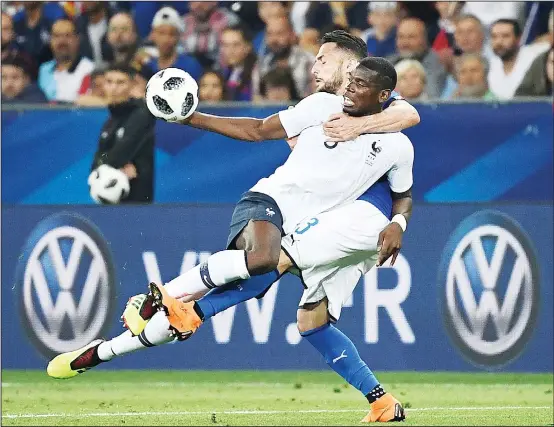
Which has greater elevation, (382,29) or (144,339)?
(382,29)

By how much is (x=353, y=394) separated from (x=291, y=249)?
8.77 ft

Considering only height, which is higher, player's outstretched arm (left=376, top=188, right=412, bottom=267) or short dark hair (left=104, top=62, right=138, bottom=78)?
short dark hair (left=104, top=62, right=138, bottom=78)

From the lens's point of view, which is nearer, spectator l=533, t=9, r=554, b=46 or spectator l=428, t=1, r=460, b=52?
spectator l=533, t=9, r=554, b=46

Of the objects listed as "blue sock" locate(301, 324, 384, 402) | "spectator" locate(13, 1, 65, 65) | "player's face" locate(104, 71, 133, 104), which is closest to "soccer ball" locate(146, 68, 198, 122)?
"blue sock" locate(301, 324, 384, 402)

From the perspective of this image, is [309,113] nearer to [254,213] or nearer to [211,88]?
[254,213]

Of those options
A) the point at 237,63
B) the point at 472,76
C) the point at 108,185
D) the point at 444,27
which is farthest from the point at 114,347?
the point at 444,27

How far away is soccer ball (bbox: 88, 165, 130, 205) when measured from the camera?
10.4 m

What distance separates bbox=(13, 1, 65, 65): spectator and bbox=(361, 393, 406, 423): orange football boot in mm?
5797

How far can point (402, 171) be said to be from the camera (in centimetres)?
722

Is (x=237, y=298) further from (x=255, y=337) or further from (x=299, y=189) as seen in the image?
(x=255, y=337)

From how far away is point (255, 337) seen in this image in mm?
10359

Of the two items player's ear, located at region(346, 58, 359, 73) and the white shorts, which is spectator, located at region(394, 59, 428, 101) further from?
the white shorts

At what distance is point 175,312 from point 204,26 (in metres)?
5.52

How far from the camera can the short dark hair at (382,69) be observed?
704 centimetres
